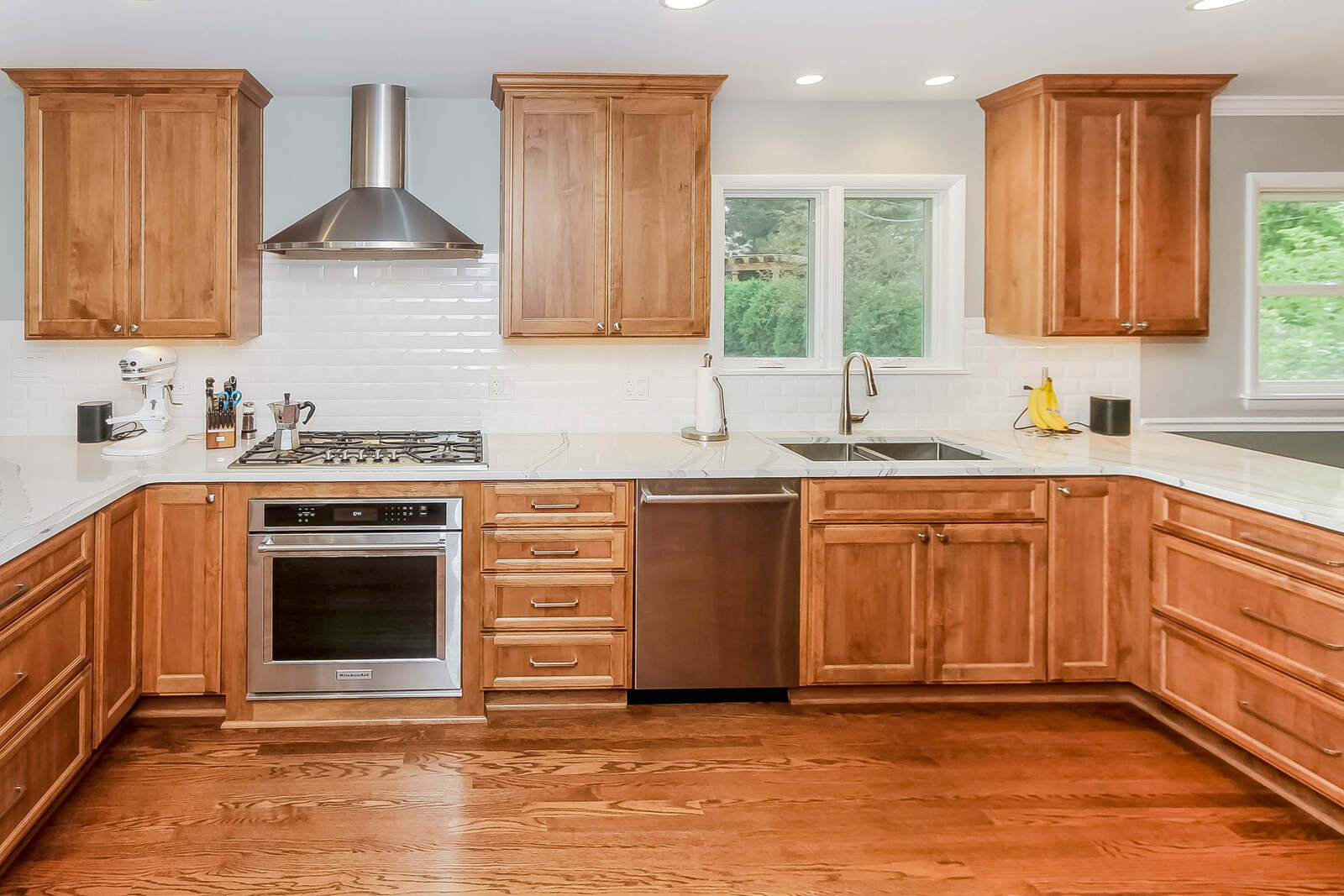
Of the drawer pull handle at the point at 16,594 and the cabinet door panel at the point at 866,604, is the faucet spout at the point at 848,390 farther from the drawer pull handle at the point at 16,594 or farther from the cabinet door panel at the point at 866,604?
the drawer pull handle at the point at 16,594

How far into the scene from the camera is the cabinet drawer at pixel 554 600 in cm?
306

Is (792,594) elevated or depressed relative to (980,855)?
elevated

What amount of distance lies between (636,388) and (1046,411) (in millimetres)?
1694

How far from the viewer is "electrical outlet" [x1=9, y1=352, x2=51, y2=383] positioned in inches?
142

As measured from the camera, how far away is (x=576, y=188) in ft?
11.2

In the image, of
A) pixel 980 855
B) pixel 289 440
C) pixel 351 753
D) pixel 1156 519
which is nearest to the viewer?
pixel 980 855

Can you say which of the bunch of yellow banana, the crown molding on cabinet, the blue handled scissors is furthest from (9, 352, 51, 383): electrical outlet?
the crown molding on cabinet

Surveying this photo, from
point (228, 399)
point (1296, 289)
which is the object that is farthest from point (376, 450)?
point (1296, 289)

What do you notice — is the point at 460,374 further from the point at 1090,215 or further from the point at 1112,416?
the point at 1112,416

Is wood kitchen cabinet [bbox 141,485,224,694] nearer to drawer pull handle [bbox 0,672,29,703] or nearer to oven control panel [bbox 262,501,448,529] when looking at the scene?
oven control panel [bbox 262,501,448,529]

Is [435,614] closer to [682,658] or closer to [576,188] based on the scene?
[682,658]

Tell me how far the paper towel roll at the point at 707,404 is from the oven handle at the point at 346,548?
3.75ft

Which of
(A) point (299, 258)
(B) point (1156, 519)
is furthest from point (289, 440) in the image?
(B) point (1156, 519)

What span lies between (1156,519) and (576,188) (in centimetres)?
233
